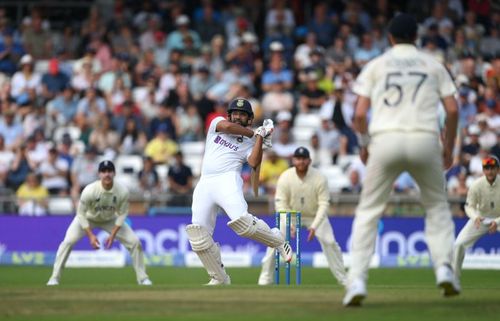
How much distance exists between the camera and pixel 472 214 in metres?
15.0

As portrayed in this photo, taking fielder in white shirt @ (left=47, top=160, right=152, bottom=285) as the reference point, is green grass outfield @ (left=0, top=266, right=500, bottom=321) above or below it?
below

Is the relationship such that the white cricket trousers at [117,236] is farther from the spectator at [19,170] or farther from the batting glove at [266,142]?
the spectator at [19,170]

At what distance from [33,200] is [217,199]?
8.88 m

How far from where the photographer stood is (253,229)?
12328 mm

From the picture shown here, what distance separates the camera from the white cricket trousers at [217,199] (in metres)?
12.3

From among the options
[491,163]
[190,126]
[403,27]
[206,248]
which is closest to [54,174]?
[190,126]

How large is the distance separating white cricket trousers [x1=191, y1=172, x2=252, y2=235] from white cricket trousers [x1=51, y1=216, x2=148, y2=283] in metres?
3.34

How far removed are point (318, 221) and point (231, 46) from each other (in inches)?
371

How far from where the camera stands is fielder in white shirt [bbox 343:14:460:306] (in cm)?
848

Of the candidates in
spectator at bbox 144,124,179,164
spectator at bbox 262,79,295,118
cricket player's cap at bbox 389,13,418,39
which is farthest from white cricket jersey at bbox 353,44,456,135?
spectator at bbox 262,79,295,118

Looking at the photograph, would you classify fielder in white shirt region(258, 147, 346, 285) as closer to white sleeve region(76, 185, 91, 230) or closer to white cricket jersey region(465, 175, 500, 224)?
white cricket jersey region(465, 175, 500, 224)

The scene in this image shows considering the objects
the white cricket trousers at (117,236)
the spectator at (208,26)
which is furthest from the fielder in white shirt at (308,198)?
the spectator at (208,26)

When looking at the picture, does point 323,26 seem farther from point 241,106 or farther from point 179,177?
point 241,106

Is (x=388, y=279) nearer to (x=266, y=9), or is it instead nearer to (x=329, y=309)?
(x=329, y=309)
